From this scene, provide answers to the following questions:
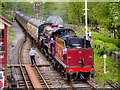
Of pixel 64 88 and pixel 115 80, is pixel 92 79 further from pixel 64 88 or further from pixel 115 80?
pixel 64 88

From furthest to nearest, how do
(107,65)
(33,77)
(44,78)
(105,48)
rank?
(105,48), (107,65), (44,78), (33,77)

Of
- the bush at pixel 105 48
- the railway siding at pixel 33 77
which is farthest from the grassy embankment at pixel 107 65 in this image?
the railway siding at pixel 33 77

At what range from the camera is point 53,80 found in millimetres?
17359

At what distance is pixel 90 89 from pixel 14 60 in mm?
9257

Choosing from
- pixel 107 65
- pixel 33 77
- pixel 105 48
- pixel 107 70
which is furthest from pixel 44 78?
pixel 105 48

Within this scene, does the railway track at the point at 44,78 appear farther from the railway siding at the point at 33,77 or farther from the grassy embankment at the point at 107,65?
the grassy embankment at the point at 107,65

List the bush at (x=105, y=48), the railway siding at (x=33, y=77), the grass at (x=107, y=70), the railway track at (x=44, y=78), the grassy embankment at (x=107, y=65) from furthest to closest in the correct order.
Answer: the bush at (x=105, y=48) < the grassy embankment at (x=107, y=65) < the grass at (x=107, y=70) < the railway track at (x=44, y=78) < the railway siding at (x=33, y=77)

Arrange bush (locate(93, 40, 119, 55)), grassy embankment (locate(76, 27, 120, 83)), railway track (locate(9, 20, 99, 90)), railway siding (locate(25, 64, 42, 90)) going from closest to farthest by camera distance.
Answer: railway siding (locate(25, 64, 42, 90)) → railway track (locate(9, 20, 99, 90)) → grassy embankment (locate(76, 27, 120, 83)) → bush (locate(93, 40, 119, 55))

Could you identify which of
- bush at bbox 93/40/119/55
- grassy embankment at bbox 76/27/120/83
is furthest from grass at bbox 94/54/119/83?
bush at bbox 93/40/119/55

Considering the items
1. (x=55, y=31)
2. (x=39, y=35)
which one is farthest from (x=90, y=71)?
(x=39, y=35)

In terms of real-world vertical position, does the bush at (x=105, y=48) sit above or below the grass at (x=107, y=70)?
above

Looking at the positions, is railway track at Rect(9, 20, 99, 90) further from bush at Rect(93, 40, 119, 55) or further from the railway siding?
bush at Rect(93, 40, 119, 55)

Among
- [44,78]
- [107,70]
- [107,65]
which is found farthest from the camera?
[107,65]

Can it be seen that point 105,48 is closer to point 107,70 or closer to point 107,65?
point 107,65
